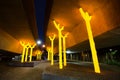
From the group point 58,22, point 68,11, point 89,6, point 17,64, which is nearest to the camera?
point 89,6

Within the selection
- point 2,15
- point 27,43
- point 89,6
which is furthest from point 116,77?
point 27,43

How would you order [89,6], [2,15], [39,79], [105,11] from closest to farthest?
[105,11] < [89,6] < [39,79] < [2,15]

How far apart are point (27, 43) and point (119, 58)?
1664 centimetres

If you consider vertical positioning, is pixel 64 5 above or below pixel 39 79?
above

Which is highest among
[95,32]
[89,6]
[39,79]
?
[89,6]

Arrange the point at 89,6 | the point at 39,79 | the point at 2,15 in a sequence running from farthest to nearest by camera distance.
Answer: the point at 2,15, the point at 39,79, the point at 89,6

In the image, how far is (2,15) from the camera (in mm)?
11750

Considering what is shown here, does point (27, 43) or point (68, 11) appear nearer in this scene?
point (68, 11)

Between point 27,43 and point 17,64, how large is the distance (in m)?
7.23

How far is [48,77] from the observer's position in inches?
344

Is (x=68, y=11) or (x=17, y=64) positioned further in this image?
(x=17, y=64)

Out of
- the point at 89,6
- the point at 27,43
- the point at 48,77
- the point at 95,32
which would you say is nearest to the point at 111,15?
the point at 89,6

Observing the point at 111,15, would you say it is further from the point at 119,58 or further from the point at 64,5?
the point at 119,58

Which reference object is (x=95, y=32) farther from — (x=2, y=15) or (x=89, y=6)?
(x=2, y=15)
